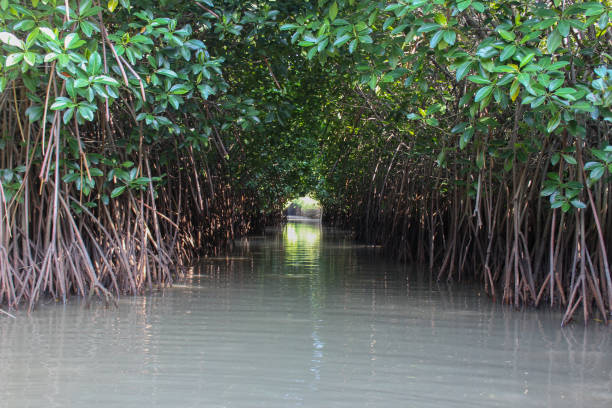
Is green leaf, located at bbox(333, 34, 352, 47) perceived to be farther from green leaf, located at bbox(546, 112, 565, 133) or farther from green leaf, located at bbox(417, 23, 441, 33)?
green leaf, located at bbox(546, 112, 565, 133)

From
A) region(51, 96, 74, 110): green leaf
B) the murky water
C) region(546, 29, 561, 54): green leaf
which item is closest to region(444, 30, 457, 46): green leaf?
region(546, 29, 561, 54): green leaf

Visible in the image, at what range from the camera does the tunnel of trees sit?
348 centimetres

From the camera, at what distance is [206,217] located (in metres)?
9.52

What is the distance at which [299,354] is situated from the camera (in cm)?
313

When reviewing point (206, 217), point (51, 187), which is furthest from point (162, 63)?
point (206, 217)

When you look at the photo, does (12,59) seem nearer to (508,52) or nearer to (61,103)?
(61,103)

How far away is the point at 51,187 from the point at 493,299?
359cm

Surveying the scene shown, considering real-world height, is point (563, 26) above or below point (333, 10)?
below

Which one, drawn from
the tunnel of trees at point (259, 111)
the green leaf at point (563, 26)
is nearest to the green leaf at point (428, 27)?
the tunnel of trees at point (259, 111)

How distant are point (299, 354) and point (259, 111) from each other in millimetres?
2648

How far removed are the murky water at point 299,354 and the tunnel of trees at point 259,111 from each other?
0.43 meters

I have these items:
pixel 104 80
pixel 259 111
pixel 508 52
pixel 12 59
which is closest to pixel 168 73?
pixel 104 80

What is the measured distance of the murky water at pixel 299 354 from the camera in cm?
249

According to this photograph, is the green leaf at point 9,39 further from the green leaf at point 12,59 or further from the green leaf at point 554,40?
the green leaf at point 554,40
